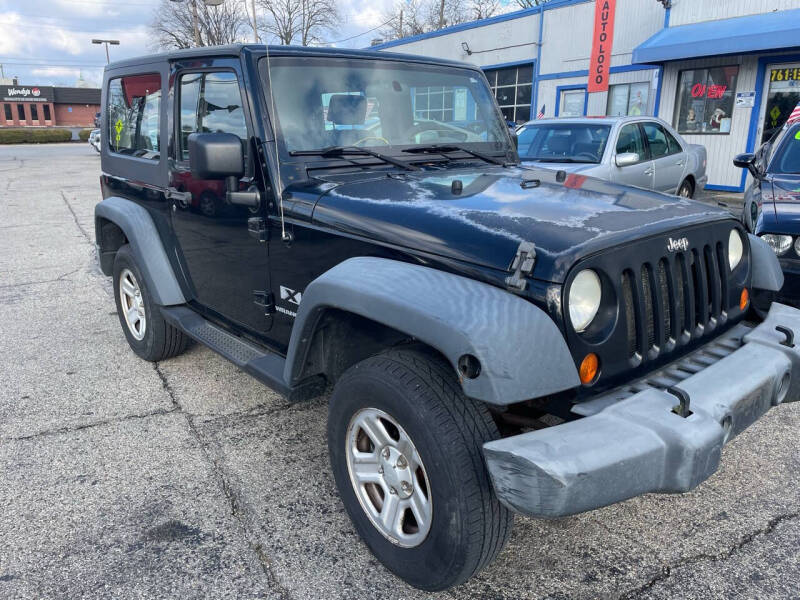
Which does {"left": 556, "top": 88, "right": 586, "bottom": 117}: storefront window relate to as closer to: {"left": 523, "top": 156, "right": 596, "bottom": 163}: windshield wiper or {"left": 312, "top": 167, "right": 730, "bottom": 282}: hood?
{"left": 523, "top": 156, "right": 596, "bottom": 163}: windshield wiper

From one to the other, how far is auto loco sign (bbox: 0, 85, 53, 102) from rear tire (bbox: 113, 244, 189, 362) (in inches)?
2970

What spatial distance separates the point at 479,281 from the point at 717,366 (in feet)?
3.07

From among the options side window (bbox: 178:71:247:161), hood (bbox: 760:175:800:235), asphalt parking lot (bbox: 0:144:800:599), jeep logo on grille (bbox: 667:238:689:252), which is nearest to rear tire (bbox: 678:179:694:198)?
hood (bbox: 760:175:800:235)

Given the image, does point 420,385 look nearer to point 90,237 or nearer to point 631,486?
point 631,486

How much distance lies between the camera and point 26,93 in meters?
66.3

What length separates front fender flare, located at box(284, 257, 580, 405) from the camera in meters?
1.82

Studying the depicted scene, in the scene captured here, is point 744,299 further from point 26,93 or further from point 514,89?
point 26,93

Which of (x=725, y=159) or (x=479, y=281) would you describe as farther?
(x=725, y=159)

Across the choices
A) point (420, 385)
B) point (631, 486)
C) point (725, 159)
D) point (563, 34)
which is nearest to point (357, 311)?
point (420, 385)

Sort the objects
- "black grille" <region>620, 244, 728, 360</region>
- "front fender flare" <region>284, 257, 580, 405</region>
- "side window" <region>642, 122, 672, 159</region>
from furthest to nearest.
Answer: "side window" <region>642, 122, 672, 159</region>
"black grille" <region>620, 244, 728, 360</region>
"front fender flare" <region>284, 257, 580, 405</region>

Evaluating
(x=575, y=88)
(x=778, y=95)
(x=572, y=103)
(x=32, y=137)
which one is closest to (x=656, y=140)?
(x=778, y=95)

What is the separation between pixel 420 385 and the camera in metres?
2.04

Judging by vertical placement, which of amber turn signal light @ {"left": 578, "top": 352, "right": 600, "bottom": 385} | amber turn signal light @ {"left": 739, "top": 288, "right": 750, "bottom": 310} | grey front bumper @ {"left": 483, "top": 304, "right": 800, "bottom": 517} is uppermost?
amber turn signal light @ {"left": 739, "top": 288, "right": 750, "bottom": 310}

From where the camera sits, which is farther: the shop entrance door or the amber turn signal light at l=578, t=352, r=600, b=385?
the shop entrance door
